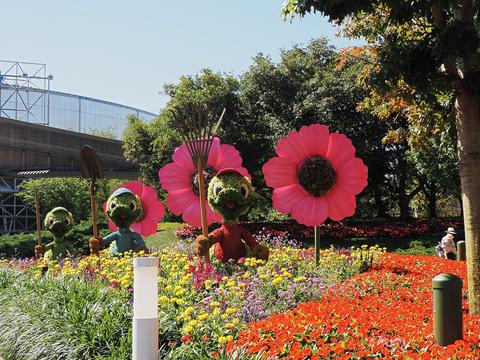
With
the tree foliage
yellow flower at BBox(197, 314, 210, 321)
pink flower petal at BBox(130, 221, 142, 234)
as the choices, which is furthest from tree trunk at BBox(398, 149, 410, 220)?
yellow flower at BBox(197, 314, 210, 321)

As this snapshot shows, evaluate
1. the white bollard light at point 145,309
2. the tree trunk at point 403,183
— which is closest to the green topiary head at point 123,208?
the white bollard light at point 145,309

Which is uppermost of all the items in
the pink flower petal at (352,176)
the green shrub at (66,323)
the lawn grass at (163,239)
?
the pink flower petal at (352,176)

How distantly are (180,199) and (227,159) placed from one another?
0.95 meters

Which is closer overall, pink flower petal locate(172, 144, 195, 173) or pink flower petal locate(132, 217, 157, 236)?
pink flower petal locate(172, 144, 195, 173)

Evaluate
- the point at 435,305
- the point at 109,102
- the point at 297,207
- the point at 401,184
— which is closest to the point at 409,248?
the point at 401,184

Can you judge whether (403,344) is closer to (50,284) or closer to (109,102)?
(50,284)

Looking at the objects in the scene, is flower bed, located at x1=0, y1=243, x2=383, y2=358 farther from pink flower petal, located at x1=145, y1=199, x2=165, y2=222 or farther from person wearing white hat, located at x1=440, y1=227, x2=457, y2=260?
person wearing white hat, located at x1=440, y1=227, x2=457, y2=260

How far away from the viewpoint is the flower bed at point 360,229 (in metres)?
18.0

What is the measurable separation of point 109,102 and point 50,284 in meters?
58.7

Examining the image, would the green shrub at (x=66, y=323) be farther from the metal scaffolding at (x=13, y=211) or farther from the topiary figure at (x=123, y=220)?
the metal scaffolding at (x=13, y=211)

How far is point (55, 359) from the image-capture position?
4.70m

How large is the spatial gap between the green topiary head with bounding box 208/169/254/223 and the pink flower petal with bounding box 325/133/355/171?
1.26m

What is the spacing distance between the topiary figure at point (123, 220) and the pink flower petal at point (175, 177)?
1.06 meters

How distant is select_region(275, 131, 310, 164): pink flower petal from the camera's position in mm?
8320
